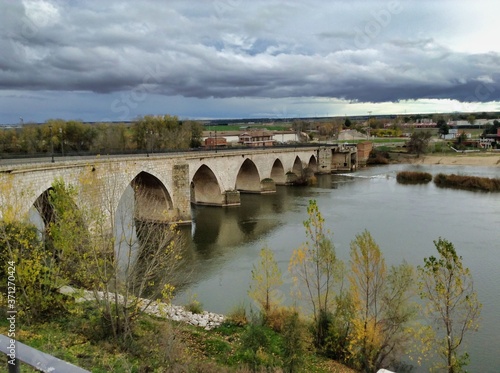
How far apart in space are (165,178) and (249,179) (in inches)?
638

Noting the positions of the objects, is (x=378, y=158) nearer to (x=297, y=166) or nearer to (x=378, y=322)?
(x=297, y=166)

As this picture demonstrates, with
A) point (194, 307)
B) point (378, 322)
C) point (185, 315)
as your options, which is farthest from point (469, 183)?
point (185, 315)

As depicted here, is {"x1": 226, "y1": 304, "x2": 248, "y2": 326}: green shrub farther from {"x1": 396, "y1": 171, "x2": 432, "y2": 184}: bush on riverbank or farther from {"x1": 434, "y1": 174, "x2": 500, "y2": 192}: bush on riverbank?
{"x1": 396, "y1": 171, "x2": 432, "y2": 184}: bush on riverbank

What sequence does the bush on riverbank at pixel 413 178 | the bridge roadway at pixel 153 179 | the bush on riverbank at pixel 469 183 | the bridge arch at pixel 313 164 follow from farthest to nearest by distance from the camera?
1. the bridge arch at pixel 313 164
2. the bush on riverbank at pixel 413 178
3. the bush on riverbank at pixel 469 183
4. the bridge roadway at pixel 153 179

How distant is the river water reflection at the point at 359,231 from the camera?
15367 mm

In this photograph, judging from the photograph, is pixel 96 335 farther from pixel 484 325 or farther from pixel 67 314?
pixel 484 325

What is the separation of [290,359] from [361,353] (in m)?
2.89

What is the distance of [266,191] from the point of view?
41562 mm

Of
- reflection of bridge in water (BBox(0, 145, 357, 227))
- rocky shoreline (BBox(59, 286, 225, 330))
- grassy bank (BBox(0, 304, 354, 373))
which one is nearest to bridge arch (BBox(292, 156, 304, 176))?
reflection of bridge in water (BBox(0, 145, 357, 227))

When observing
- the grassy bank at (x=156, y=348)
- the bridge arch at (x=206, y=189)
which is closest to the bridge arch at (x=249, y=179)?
the bridge arch at (x=206, y=189)

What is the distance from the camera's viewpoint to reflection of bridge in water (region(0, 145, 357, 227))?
46.6 ft

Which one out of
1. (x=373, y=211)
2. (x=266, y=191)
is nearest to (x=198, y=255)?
(x=373, y=211)

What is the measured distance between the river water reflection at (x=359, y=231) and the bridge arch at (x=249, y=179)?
64.1 inches

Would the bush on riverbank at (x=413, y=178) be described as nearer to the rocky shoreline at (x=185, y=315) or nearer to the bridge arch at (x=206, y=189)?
the bridge arch at (x=206, y=189)
